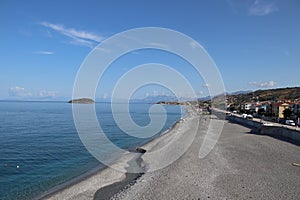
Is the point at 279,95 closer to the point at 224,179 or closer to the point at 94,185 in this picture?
the point at 224,179

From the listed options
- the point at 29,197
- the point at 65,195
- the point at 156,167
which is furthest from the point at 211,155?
the point at 29,197

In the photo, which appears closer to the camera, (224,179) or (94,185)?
(224,179)

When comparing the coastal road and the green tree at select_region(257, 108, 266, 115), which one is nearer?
the coastal road

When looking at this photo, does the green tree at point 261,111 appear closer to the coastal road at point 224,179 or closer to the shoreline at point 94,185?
the coastal road at point 224,179

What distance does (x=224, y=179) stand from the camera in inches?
464

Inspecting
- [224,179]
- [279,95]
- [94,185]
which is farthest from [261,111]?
[94,185]

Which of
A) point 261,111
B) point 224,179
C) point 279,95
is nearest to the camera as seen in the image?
point 224,179

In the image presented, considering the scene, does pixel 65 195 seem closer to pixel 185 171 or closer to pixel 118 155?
pixel 185 171

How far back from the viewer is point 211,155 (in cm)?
1761

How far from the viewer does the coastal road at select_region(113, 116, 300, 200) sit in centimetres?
995

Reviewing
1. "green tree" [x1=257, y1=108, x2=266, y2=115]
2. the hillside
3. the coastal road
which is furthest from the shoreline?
the hillside

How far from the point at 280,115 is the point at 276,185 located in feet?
153

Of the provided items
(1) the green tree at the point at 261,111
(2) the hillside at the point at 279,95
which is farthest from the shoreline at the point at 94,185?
(2) the hillside at the point at 279,95

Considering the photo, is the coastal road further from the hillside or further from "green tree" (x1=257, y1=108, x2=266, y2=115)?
the hillside
